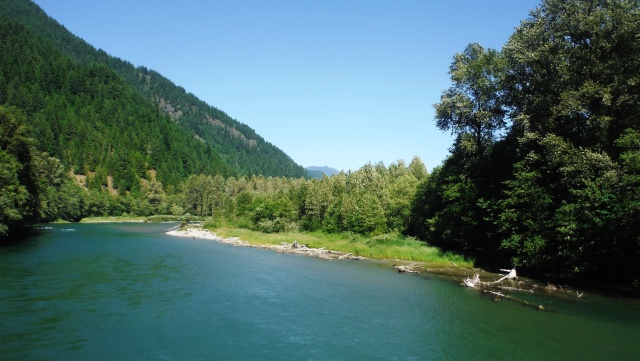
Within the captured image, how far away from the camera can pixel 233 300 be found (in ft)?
112

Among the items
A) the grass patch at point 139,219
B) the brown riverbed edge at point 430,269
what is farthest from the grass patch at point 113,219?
the brown riverbed edge at point 430,269

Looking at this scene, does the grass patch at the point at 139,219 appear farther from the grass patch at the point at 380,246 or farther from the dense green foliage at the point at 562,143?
the dense green foliage at the point at 562,143

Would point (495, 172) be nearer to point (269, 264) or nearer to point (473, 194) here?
point (473, 194)

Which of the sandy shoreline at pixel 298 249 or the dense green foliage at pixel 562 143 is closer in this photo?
the dense green foliage at pixel 562 143

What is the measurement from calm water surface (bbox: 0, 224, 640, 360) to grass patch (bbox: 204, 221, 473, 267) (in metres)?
12.8

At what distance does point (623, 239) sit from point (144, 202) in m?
193

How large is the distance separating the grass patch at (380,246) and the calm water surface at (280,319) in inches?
503

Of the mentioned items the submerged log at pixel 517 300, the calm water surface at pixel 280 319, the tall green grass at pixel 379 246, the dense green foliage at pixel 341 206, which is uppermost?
the dense green foliage at pixel 341 206

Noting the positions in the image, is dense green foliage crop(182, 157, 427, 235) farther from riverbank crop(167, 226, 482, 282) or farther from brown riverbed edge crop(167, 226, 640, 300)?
brown riverbed edge crop(167, 226, 640, 300)

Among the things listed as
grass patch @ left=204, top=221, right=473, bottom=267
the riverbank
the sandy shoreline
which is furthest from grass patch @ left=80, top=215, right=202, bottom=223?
grass patch @ left=204, top=221, right=473, bottom=267

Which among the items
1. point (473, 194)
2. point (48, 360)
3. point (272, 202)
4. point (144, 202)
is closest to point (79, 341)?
point (48, 360)

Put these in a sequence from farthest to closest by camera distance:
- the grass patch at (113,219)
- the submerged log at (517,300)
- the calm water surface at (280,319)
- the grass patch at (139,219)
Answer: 1. the grass patch at (139,219)
2. the grass patch at (113,219)
3. the submerged log at (517,300)
4. the calm water surface at (280,319)

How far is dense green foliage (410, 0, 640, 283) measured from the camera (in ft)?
122

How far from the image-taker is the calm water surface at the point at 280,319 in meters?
22.6
